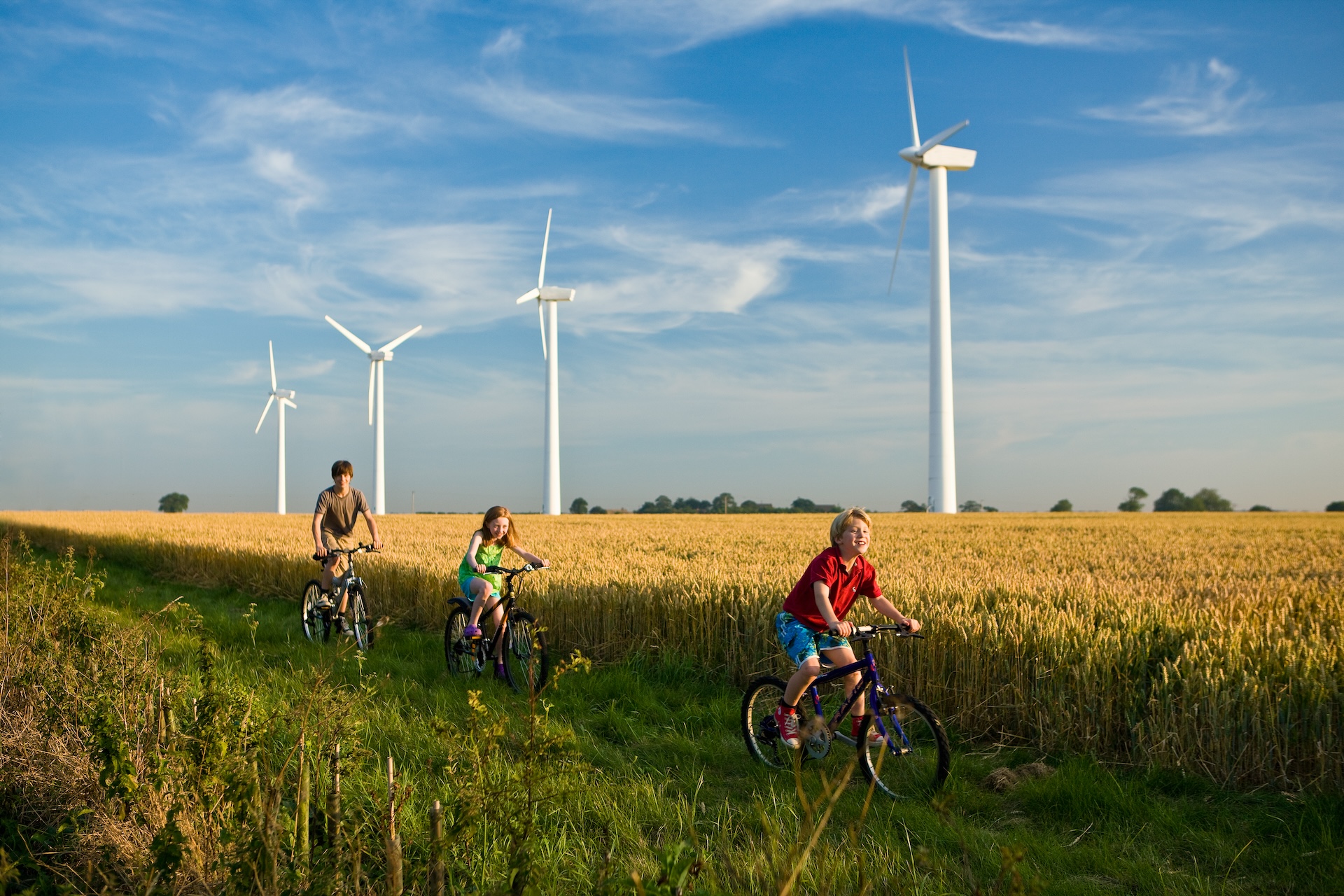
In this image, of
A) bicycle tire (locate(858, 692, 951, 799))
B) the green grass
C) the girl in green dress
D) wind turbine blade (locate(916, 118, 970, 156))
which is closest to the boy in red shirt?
bicycle tire (locate(858, 692, 951, 799))

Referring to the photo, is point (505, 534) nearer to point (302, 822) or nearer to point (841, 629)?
point (841, 629)

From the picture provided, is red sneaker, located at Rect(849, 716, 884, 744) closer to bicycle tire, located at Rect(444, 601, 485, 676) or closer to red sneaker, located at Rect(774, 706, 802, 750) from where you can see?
red sneaker, located at Rect(774, 706, 802, 750)

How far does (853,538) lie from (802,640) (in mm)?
802

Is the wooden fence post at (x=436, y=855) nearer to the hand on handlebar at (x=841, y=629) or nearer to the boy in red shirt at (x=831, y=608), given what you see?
the hand on handlebar at (x=841, y=629)

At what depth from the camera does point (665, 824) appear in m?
5.26

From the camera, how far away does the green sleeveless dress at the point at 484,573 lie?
904 cm

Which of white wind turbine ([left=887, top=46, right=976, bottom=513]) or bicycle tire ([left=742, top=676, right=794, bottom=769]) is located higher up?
white wind turbine ([left=887, top=46, right=976, bottom=513])

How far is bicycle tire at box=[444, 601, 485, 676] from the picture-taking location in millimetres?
8992

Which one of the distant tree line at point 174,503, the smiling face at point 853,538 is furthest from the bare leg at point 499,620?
the distant tree line at point 174,503

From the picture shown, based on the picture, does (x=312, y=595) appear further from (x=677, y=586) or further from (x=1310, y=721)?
(x=1310, y=721)

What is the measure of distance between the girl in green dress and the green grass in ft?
2.92

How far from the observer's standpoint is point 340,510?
1198 centimetres

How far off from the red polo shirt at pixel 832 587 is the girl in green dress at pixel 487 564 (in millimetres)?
3312

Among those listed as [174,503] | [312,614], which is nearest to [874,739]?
[312,614]
